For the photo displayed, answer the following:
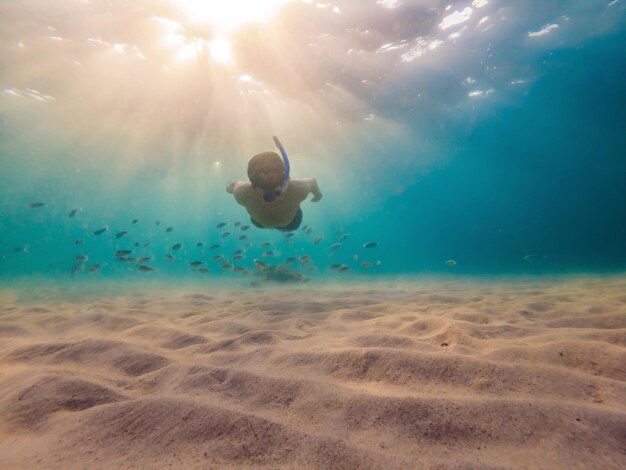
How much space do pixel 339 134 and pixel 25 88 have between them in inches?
884

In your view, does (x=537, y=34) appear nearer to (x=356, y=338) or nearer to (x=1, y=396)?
(x=356, y=338)

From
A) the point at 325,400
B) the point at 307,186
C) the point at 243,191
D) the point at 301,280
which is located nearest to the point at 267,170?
the point at 243,191

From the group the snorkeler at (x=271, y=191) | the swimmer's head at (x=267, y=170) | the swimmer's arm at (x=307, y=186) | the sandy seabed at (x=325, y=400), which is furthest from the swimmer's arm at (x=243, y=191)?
the sandy seabed at (x=325, y=400)

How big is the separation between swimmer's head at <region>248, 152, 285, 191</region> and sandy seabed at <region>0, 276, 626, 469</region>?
8.70ft

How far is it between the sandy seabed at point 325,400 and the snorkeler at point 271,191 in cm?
263

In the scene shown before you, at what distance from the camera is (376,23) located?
46.1ft

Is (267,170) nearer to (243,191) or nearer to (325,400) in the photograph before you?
(243,191)

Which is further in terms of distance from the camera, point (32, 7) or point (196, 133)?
point (196, 133)

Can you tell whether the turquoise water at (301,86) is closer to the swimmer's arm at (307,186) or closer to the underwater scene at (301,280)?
the underwater scene at (301,280)

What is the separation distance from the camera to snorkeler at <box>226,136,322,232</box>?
5.09 meters

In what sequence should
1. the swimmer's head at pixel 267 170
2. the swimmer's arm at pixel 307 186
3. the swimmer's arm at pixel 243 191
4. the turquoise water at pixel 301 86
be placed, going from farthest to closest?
the turquoise water at pixel 301 86 → the swimmer's arm at pixel 307 186 → the swimmer's arm at pixel 243 191 → the swimmer's head at pixel 267 170

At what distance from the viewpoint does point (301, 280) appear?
60.2 feet

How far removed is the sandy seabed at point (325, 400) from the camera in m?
1.75

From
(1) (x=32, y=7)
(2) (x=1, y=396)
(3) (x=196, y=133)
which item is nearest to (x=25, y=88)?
(1) (x=32, y=7)
